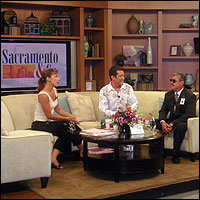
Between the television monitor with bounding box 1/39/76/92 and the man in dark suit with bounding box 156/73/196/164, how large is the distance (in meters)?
2.21

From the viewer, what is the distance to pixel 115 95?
5457 millimetres

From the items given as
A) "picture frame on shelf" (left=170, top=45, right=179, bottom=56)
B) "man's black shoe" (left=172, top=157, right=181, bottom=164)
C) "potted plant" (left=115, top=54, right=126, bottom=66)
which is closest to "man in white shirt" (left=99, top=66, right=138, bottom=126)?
"man's black shoe" (left=172, top=157, right=181, bottom=164)

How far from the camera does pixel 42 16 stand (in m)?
7.20

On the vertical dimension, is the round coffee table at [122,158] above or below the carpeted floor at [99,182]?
above

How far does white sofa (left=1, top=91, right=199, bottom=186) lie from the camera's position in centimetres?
386

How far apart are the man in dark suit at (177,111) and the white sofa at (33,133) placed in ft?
0.34

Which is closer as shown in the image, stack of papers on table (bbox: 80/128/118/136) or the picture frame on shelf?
stack of papers on table (bbox: 80/128/118/136)

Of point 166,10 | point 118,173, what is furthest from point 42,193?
point 166,10

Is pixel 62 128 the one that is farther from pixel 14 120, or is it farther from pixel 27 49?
pixel 27 49

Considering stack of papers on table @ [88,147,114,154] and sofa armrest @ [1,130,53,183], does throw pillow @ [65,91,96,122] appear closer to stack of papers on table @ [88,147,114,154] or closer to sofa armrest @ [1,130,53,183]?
stack of papers on table @ [88,147,114,154]

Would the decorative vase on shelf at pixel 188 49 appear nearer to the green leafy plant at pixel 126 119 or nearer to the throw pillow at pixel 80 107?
the throw pillow at pixel 80 107

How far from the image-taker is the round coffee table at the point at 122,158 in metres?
4.25

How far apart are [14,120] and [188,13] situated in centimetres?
389

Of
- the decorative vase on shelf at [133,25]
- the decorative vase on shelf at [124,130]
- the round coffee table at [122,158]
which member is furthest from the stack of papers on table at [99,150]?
the decorative vase on shelf at [133,25]
